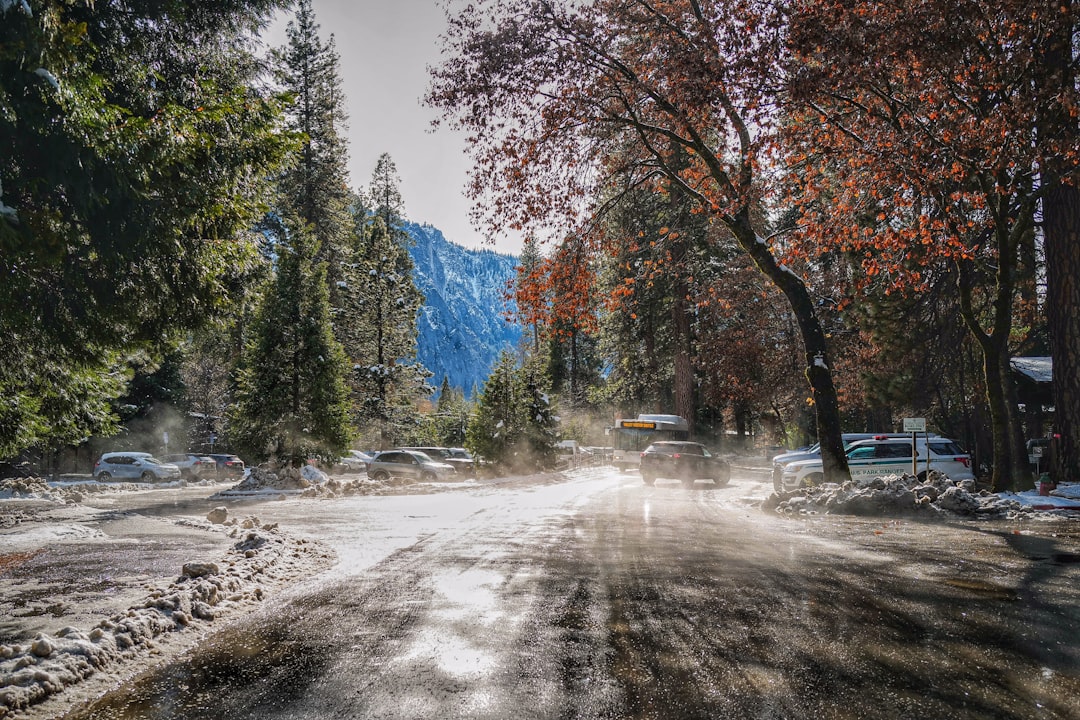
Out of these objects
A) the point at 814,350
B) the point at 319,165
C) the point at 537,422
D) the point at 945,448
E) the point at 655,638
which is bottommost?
the point at 655,638

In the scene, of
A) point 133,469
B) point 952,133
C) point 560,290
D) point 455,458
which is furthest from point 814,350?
point 133,469

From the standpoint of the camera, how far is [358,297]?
4438cm

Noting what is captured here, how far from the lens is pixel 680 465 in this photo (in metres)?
27.4

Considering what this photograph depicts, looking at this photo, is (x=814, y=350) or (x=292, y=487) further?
(x=292, y=487)

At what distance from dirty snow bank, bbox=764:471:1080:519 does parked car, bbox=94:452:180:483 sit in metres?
30.1

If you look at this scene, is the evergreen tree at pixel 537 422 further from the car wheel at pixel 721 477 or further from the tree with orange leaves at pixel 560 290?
the tree with orange leaves at pixel 560 290

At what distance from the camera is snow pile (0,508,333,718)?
13.7 ft

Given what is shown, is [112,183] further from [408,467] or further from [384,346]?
[384,346]

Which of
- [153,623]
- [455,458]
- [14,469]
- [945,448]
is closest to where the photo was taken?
[153,623]

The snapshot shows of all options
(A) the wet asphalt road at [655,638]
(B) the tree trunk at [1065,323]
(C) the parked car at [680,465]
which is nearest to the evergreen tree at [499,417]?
(C) the parked car at [680,465]

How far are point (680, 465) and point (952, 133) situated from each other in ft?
56.1

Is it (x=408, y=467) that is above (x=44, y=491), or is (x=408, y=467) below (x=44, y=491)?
below

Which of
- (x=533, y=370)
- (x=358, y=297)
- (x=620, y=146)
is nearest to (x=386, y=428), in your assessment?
(x=358, y=297)

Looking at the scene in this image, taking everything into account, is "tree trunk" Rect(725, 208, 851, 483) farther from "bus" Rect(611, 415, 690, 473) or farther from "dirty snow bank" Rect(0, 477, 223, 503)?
"bus" Rect(611, 415, 690, 473)
